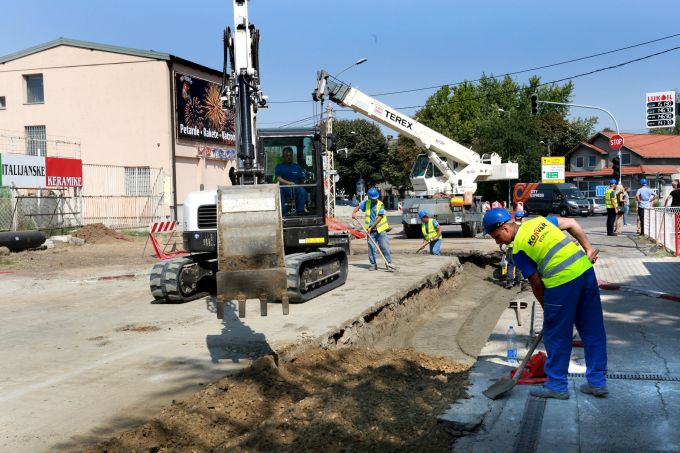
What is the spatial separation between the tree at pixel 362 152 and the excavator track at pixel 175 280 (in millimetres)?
59846

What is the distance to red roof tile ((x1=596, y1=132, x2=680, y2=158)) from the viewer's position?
5922 cm

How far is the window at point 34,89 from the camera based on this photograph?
1315 inches

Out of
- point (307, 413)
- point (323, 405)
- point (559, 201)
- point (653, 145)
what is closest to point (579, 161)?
point (653, 145)

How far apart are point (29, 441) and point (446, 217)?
1951 cm

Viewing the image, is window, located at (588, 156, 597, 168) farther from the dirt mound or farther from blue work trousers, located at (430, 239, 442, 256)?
blue work trousers, located at (430, 239, 442, 256)

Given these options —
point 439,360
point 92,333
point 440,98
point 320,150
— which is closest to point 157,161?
point 320,150

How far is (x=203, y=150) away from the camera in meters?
33.4

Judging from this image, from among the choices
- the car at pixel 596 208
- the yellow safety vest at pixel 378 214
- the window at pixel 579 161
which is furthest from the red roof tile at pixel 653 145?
the yellow safety vest at pixel 378 214

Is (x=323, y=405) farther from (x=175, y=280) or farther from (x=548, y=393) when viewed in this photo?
(x=175, y=280)

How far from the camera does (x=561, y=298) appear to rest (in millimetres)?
4828

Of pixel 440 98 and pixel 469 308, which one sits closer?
pixel 469 308

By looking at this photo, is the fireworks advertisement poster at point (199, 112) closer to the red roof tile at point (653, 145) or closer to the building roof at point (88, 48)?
the building roof at point (88, 48)

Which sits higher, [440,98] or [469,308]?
[440,98]

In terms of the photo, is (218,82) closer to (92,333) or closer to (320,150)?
(320,150)
